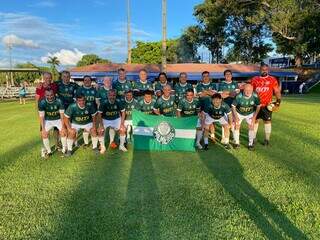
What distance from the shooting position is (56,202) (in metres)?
6.45

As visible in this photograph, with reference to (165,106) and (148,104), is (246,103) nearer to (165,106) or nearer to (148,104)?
(165,106)

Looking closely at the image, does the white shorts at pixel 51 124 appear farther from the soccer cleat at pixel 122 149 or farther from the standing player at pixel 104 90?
the soccer cleat at pixel 122 149

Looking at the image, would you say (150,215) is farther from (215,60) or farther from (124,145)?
(215,60)

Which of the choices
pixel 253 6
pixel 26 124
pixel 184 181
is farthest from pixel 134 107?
pixel 253 6

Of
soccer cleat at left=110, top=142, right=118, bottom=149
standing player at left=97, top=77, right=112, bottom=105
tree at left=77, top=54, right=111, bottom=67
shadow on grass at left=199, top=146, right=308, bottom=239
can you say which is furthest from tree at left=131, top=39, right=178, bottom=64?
shadow on grass at left=199, top=146, right=308, bottom=239

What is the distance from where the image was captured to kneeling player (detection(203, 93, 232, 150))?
10703 mm

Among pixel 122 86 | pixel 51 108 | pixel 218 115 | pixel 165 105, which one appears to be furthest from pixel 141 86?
pixel 51 108

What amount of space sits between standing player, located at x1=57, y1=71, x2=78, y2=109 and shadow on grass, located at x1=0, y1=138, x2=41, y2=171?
1.71 metres

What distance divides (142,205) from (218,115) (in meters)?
5.18

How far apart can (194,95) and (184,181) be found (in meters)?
3.99

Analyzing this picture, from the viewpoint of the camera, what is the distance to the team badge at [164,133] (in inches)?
408

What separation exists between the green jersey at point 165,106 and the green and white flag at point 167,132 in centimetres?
53

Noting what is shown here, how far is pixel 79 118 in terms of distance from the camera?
10.1 m

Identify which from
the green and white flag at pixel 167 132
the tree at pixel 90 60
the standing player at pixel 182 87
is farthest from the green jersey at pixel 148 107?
the tree at pixel 90 60
